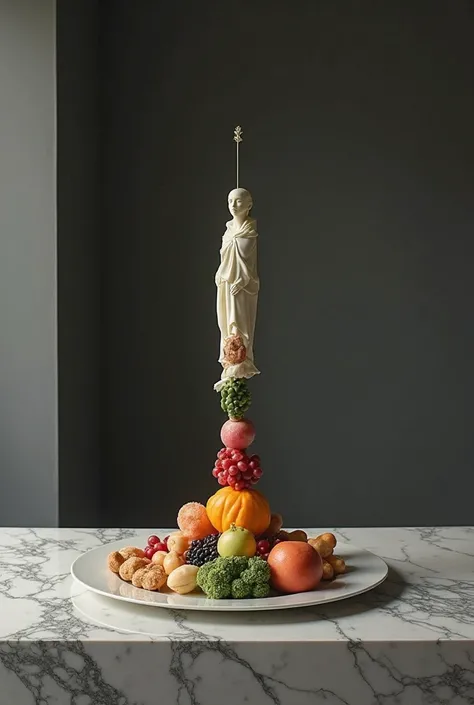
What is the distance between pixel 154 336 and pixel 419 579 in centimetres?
185

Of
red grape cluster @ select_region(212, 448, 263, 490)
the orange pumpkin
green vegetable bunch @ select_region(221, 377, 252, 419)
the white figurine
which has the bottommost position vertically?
the orange pumpkin

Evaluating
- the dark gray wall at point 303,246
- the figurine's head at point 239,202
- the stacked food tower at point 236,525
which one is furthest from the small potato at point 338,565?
the dark gray wall at point 303,246

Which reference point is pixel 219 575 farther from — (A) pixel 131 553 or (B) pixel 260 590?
(A) pixel 131 553

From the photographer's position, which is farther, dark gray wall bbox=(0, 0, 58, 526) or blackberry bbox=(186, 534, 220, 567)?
dark gray wall bbox=(0, 0, 58, 526)

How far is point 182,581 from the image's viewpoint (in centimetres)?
143

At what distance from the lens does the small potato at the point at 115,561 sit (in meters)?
Answer: 1.55

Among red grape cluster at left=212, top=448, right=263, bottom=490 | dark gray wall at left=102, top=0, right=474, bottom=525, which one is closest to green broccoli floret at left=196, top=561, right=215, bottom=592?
red grape cluster at left=212, top=448, right=263, bottom=490

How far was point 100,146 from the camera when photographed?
3.24m

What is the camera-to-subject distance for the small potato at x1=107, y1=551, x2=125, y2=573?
155 cm

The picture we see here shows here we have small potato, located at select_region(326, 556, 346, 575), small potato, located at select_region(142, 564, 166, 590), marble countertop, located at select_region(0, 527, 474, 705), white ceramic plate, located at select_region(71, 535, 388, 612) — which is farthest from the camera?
small potato, located at select_region(326, 556, 346, 575)

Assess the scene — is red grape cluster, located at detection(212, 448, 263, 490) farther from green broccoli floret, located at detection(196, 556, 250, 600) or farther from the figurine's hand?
the figurine's hand

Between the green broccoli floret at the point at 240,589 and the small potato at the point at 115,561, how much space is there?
9.8 inches

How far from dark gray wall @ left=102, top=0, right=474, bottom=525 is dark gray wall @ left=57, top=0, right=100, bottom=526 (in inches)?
4.6

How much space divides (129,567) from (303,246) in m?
2.00
